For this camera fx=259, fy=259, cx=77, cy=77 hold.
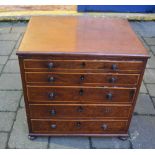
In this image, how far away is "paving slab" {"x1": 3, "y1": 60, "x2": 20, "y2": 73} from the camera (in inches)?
141

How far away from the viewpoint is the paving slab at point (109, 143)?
8.16 ft

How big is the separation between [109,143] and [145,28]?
10.5ft

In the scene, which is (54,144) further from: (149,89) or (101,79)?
(149,89)

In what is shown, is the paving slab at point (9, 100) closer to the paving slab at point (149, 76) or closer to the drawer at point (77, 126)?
the drawer at point (77, 126)

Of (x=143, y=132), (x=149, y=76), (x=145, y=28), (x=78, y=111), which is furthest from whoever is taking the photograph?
(x=145, y=28)

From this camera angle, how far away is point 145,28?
16.7ft

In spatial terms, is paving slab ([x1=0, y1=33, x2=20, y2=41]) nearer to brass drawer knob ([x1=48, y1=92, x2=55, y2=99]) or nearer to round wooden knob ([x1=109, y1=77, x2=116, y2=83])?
brass drawer knob ([x1=48, y1=92, x2=55, y2=99])

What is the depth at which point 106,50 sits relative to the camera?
195 cm

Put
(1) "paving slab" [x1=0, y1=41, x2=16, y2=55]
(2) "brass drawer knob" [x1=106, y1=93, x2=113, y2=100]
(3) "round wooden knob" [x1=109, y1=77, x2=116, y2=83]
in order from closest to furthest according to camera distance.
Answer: (3) "round wooden knob" [x1=109, y1=77, x2=116, y2=83], (2) "brass drawer knob" [x1=106, y1=93, x2=113, y2=100], (1) "paving slab" [x1=0, y1=41, x2=16, y2=55]

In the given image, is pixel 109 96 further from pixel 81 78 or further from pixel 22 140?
pixel 22 140

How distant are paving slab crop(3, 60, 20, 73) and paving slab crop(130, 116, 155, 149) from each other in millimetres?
1768

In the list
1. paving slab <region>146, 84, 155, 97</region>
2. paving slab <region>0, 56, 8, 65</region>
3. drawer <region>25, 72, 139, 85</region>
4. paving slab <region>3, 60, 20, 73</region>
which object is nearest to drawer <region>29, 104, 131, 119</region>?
drawer <region>25, 72, 139, 85</region>

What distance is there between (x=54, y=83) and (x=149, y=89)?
1664mm

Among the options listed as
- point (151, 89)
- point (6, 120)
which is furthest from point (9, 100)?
point (151, 89)
